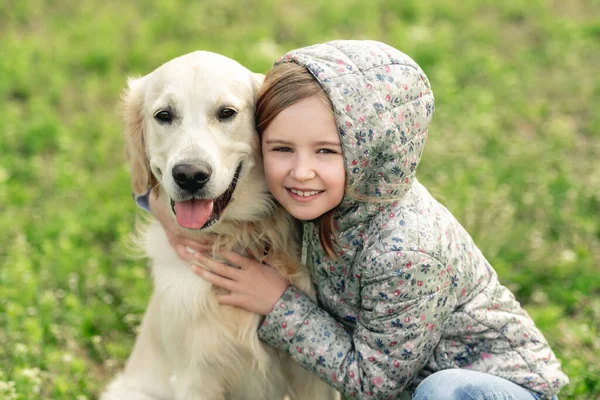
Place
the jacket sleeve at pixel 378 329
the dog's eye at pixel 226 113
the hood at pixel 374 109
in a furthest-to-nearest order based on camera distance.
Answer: the dog's eye at pixel 226 113
the jacket sleeve at pixel 378 329
the hood at pixel 374 109

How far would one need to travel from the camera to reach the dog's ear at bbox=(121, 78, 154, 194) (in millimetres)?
2906

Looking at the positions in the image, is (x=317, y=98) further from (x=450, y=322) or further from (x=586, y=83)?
(x=586, y=83)

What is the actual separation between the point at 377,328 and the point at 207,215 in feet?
2.43

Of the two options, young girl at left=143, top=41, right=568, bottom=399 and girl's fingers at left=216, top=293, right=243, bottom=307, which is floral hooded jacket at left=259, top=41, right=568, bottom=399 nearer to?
young girl at left=143, top=41, right=568, bottom=399

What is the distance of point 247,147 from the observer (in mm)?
2664

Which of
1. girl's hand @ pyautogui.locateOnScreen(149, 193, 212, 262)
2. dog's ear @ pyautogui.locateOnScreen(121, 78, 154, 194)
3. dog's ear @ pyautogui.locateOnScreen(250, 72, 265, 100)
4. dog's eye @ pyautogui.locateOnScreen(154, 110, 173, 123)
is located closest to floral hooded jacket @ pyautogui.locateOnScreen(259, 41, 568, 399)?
dog's ear @ pyautogui.locateOnScreen(250, 72, 265, 100)

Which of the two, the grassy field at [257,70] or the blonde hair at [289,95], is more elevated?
the blonde hair at [289,95]

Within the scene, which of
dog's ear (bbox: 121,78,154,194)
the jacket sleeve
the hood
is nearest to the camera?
the hood

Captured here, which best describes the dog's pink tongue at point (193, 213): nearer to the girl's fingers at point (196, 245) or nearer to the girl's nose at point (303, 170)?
the girl's fingers at point (196, 245)

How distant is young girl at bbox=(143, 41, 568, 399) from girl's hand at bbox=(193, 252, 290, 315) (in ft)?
0.04

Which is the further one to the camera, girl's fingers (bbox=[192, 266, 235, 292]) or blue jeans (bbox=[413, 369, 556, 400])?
girl's fingers (bbox=[192, 266, 235, 292])

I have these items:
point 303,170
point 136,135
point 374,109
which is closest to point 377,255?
point 303,170

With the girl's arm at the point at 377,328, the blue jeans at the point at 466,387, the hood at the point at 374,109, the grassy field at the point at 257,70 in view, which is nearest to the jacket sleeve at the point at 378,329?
the girl's arm at the point at 377,328

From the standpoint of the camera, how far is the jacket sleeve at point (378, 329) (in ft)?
7.92
